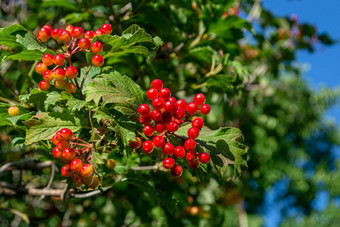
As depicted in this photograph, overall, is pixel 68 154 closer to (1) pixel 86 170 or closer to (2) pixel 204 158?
(1) pixel 86 170

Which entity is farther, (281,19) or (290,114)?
(290,114)

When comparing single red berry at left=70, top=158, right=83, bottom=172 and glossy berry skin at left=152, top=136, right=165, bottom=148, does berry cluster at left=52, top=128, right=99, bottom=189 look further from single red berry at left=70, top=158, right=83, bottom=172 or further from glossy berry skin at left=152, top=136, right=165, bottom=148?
glossy berry skin at left=152, top=136, right=165, bottom=148

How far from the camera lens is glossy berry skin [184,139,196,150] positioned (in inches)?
49.4

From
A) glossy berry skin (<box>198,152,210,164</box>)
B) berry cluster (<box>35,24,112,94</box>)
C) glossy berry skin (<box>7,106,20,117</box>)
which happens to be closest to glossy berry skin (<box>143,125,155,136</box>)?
glossy berry skin (<box>198,152,210,164</box>)

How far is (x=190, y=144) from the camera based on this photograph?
125 cm

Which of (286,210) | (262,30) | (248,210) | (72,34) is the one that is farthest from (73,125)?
(286,210)

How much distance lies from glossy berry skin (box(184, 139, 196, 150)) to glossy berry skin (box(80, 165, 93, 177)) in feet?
1.20

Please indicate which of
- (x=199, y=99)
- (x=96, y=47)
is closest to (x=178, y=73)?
(x=199, y=99)

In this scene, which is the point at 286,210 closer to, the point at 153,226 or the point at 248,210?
the point at 248,210

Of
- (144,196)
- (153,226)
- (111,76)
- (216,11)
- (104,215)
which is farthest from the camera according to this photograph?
(104,215)

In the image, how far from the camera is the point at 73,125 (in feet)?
4.44

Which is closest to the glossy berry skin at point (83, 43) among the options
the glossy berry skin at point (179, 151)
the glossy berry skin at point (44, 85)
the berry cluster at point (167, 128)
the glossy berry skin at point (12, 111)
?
the glossy berry skin at point (44, 85)

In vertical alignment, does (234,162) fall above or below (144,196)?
above

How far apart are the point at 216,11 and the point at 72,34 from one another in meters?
1.38
